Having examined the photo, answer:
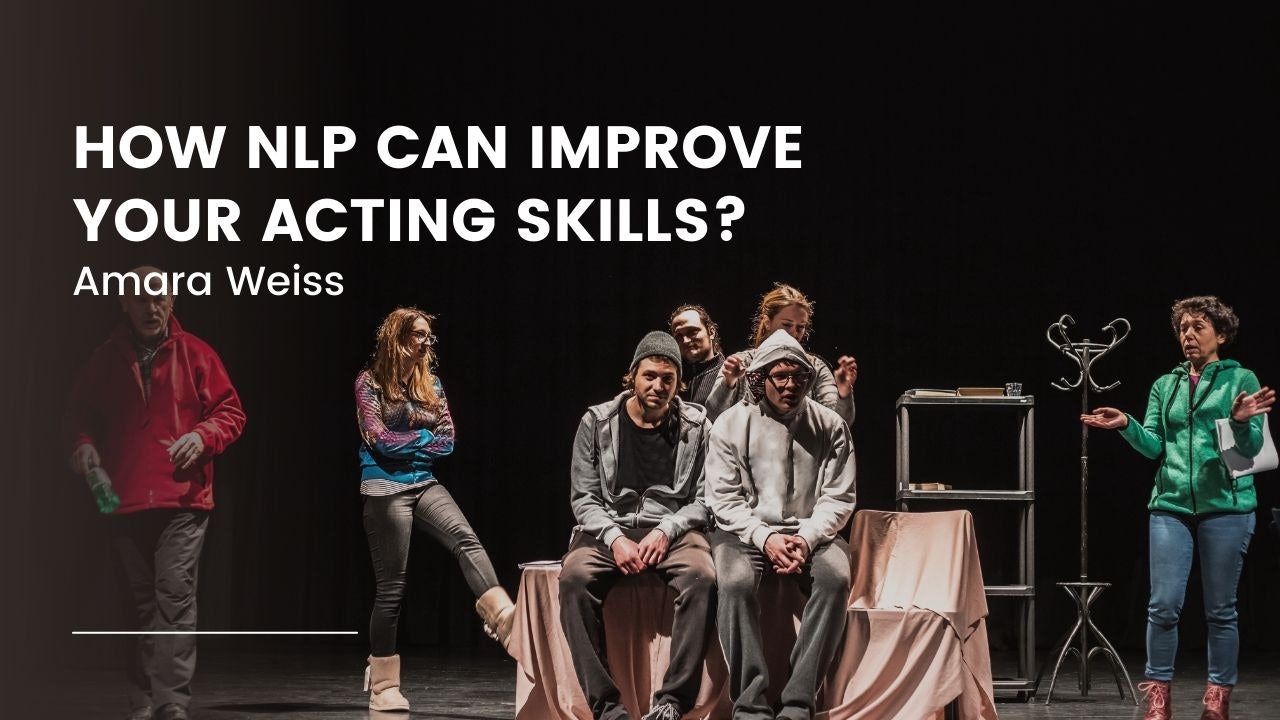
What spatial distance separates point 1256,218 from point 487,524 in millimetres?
4072

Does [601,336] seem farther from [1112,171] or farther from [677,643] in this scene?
[677,643]

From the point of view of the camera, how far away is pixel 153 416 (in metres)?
4.82

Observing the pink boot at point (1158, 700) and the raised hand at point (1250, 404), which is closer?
the raised hand at point (1250, 404)

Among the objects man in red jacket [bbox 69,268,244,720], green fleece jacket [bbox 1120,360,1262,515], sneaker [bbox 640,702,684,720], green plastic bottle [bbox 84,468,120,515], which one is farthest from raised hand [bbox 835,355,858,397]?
green plastic bottle [bbox 84,468,120,515]

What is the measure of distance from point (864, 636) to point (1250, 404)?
55.5 inches

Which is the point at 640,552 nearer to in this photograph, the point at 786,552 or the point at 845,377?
the point at 786,552

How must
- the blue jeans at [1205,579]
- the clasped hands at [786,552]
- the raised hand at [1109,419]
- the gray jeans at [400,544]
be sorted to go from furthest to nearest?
1. the gray jeans at [400,544]
2. the raised hand at [1109,419]
3. the blue jeans at [1205,579]
4. the clasped hands at [786,552]

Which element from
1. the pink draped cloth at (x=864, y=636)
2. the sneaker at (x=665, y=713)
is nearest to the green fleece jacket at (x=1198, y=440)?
the pink draped cloth at (x=864, y=636)

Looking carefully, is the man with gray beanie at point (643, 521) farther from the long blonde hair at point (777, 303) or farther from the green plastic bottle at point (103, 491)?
the green plastic bottle at point (103, 491)

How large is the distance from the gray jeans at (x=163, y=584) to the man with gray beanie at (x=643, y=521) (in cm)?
117

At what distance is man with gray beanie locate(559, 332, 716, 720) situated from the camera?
4.37 m

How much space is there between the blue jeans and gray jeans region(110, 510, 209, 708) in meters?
2.98

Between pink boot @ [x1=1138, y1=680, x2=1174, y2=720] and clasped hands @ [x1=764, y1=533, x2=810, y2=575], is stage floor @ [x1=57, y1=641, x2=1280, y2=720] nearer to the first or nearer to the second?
pink boot @ [x1=1138, y1=680, x2=1174, y2=720]

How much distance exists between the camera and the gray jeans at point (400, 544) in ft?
16.9
